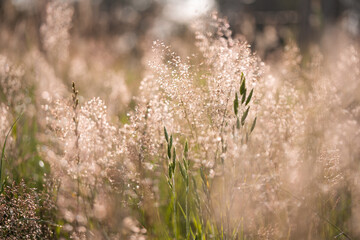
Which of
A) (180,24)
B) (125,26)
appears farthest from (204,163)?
(125,26)

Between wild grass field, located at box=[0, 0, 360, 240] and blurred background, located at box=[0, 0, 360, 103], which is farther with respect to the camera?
blurred background, located at box=[0, 0, 360, 103]

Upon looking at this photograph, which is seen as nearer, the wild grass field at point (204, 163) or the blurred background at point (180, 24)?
the wild grass field at point (204, 163)

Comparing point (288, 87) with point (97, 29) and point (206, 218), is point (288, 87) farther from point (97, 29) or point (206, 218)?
point (97, 29)

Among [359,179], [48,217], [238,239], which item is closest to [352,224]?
[359,179]

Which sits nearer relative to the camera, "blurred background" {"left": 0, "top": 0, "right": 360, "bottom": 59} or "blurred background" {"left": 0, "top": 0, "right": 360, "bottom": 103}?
"blurred background" {"left": 0, "top": 0, "right": 360, "bottom": 103}

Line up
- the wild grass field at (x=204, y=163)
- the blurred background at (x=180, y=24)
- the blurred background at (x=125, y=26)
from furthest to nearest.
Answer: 1. the blurred background at (x=180, y=24)
2. the blurred background at (x=125, y=26)
3. the wild grass field at (x=204, y=163)

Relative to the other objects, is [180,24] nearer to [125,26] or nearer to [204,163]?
[125,26]

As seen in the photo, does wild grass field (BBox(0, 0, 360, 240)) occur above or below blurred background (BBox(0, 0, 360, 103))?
below

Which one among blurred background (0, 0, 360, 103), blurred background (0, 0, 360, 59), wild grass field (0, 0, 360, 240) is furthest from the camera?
blurred background (0, 0, 360, 59)

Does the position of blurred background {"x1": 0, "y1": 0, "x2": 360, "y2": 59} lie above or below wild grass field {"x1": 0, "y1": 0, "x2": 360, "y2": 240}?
above

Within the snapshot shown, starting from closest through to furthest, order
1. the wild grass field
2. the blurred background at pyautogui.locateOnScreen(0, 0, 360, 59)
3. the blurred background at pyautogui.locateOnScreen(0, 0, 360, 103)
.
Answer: the wild grass field
the blurred background at pyautogui.locateOnScreen(0, 0, 360, 103)
the blurred background at pyautogui.locateOnScreen(0, 0, 360, 59)

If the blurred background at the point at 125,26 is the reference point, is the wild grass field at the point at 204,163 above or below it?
below

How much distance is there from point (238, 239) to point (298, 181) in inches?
13.6

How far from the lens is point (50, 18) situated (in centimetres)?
277
